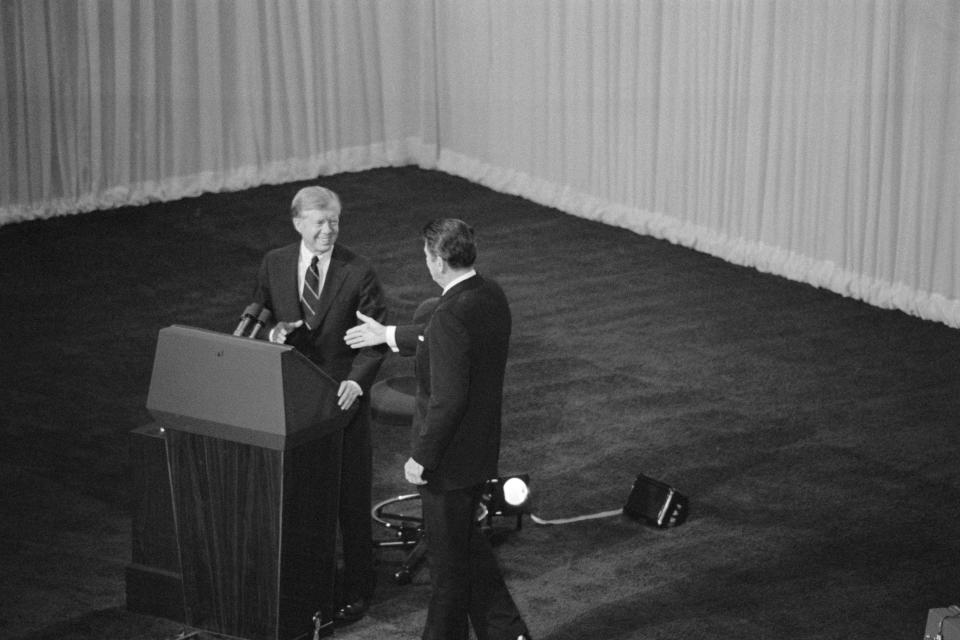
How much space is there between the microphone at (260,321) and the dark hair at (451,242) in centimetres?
78

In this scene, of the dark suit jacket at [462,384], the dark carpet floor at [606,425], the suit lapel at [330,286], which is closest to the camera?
the dark suit jacket at [462,384]

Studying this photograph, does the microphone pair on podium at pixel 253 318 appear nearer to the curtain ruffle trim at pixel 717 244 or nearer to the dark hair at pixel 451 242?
the dark hair at pixel 451 242

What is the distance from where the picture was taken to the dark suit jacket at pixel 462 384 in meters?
4.64

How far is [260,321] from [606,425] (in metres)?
2.48

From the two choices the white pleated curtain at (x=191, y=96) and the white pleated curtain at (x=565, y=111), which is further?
the white pleated curtain at (x=191, y=96)

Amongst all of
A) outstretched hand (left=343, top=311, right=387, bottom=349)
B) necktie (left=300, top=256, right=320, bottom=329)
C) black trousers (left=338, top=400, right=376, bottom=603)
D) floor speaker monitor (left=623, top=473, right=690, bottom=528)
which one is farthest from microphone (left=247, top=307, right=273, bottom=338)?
floor speaker monitor (left=623, top=473, right=690, bottom=528)

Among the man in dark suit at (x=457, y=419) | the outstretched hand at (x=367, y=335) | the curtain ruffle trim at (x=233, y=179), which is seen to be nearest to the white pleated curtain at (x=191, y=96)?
the curtain ruffle trim at (x=233, y=179)

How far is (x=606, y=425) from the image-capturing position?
7.23m

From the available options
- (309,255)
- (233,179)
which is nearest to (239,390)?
(309,255)

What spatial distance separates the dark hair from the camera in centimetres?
466

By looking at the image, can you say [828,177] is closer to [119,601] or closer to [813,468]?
[813,468]

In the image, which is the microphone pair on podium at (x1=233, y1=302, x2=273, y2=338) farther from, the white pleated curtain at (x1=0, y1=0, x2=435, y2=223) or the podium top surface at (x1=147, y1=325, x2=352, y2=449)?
the white pleated curtain at (x1=0, y1=0, x2=435, y2=223)

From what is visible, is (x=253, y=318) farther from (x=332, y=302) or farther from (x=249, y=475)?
(x=249, y=475)

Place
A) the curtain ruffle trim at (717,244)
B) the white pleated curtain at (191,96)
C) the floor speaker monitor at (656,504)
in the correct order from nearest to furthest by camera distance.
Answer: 1. the floor speaker monitor at (656,504)
2. the curtain ruffle trim at (717,244)
3. the white pleated curtain at (191,96)
